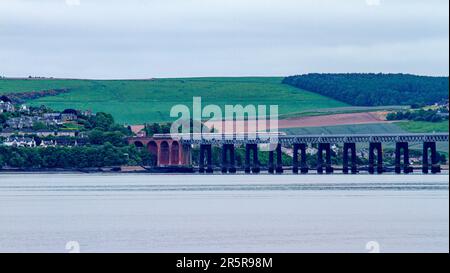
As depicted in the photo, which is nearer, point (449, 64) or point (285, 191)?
point (449, 64)

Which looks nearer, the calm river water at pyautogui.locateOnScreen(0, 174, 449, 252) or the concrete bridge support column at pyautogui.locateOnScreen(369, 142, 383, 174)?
the calm river water at pyautogui.locateOnScreen(0, 174, 449, 252)

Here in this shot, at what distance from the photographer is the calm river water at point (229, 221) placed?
6184 centimetres

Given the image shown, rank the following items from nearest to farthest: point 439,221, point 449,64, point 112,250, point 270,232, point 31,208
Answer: point 449,64, point 112,250, point 270,232, point 439,221, point 31,208

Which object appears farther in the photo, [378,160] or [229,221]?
[378,160]

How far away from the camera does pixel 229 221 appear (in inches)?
3017

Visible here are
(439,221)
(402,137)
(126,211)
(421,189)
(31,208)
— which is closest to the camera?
(439,221)

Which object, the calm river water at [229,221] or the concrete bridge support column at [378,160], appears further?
the concrete bridge support column at [378,160]

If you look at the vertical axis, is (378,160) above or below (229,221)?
below

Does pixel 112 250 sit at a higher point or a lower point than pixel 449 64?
lower

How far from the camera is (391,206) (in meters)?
89.2

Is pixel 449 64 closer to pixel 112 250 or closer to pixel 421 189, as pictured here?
pixel 112 250

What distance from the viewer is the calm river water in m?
61.8
